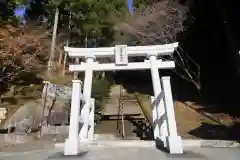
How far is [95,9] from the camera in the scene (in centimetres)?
1836

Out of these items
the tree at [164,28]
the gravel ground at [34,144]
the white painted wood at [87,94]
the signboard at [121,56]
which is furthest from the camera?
the tree at [164,28]

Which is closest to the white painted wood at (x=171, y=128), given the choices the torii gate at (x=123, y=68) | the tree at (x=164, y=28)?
the torii gate at (x=123, y=68)

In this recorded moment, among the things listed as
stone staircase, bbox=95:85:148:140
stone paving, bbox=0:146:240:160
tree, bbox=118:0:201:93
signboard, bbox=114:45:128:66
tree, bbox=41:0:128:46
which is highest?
tree, bbox=41:0:128:46

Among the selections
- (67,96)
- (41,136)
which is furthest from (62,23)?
(41,136)

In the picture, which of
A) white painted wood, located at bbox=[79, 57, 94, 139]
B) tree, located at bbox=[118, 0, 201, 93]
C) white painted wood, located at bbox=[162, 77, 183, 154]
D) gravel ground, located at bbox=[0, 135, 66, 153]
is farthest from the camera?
tree, located at bbox=[118, 0, 201, 93]

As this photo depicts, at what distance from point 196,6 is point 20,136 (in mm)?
11457

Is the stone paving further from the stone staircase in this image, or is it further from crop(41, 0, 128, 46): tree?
crop(41, 0, 128, 46): tree

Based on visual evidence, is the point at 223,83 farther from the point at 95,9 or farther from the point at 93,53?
the point at 93,53

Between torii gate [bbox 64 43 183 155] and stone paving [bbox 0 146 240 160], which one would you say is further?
torii gate [bbox 64 43 183 155]

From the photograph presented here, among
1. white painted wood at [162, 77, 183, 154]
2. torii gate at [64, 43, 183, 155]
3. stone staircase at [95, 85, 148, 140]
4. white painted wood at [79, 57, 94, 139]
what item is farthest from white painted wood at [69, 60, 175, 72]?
stone staircase at [95, 85, 148, 140]

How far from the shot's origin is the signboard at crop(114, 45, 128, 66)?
7652mm

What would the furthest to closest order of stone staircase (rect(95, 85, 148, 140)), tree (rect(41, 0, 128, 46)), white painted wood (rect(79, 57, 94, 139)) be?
tree (rect(41, 0, 128, 46)), stone staircase (rect(95, 85, 148, 140)), white painted wood (rect(79, 57, 94, 139))

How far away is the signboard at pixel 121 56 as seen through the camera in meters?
7.65

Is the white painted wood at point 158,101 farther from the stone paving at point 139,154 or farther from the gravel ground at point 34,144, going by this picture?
the gravel ground at point 34,144
